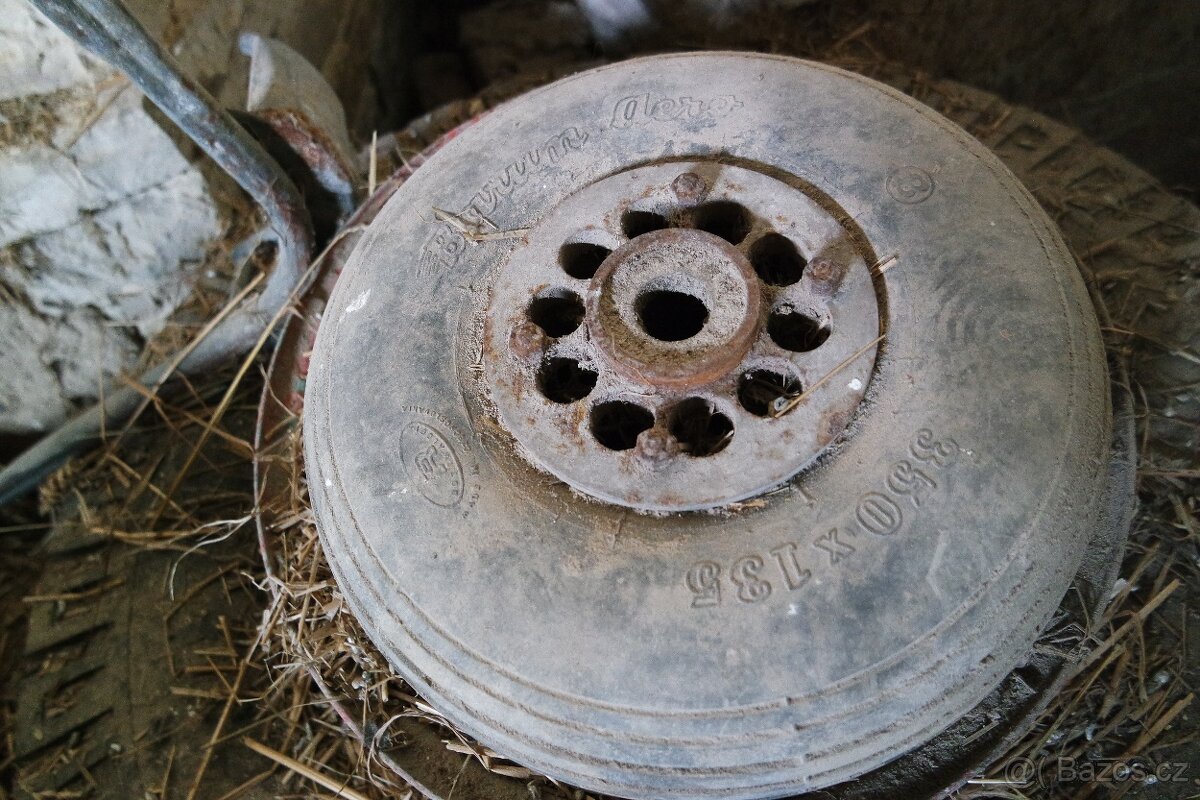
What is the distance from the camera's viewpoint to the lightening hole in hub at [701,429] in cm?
194

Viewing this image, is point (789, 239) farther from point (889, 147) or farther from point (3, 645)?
point (3, 645)

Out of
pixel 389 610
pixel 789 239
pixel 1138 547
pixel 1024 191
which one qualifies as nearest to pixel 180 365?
pixel 389 610

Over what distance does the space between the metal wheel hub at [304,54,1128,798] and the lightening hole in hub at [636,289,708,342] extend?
1.9 inches

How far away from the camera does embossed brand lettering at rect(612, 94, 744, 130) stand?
2.11 m

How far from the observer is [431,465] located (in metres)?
1.84

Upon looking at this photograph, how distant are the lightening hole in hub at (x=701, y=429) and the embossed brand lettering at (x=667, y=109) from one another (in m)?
0.69

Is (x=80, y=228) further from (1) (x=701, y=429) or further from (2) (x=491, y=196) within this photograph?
(1) (x=701, y=429)

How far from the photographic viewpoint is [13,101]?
2.50 meters

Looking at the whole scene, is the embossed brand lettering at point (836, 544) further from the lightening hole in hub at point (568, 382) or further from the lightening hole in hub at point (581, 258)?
the lightening hole in hub at point (581, 258)

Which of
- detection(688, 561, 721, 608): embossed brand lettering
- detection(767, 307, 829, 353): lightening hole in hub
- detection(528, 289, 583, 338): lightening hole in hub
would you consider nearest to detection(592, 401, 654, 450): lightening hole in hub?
detection(528, 289, 583, 338): lightening hole in hub

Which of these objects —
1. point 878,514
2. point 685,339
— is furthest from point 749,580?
point 685,339

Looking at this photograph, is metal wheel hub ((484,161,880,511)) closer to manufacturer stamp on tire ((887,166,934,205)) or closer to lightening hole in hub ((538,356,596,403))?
lightening hole in hub ((538,356,596,403))

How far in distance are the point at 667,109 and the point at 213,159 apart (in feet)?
4.33

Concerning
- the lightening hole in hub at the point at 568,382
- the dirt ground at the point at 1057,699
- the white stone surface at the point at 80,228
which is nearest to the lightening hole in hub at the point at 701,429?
the lightening hole in hub at the point at 568,382
